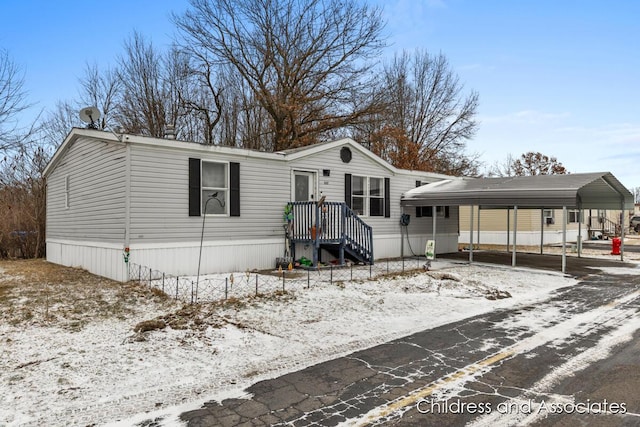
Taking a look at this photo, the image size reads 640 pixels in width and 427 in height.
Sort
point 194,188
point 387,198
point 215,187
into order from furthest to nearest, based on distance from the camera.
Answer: point 387,198, point 215,187, point 194,188

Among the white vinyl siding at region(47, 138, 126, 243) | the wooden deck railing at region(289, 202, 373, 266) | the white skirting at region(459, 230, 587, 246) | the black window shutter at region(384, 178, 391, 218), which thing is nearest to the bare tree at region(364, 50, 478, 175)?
the white skirting at region(459, 230, 587, 246)

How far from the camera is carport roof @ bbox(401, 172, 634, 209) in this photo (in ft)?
39.8

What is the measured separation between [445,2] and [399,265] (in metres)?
8.06

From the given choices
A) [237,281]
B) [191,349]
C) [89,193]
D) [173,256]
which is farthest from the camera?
[89,193]

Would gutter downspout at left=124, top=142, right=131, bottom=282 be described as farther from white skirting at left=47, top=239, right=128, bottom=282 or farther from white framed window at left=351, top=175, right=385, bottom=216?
white framed window at left=351, top=175, right=385, bottom=216

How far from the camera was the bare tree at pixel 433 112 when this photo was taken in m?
28.9

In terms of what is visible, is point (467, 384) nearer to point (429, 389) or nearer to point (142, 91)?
point (429, 389)

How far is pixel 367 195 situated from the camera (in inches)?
575

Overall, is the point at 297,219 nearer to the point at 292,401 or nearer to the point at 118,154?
the point at 118,154

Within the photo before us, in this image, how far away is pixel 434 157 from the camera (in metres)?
28.9

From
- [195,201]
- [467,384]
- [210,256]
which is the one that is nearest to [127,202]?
[195,201]

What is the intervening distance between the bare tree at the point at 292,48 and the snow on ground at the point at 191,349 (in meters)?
15.3

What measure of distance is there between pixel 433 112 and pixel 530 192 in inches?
709

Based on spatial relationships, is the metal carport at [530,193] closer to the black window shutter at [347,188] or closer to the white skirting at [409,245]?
the white skirting at [409,245]
